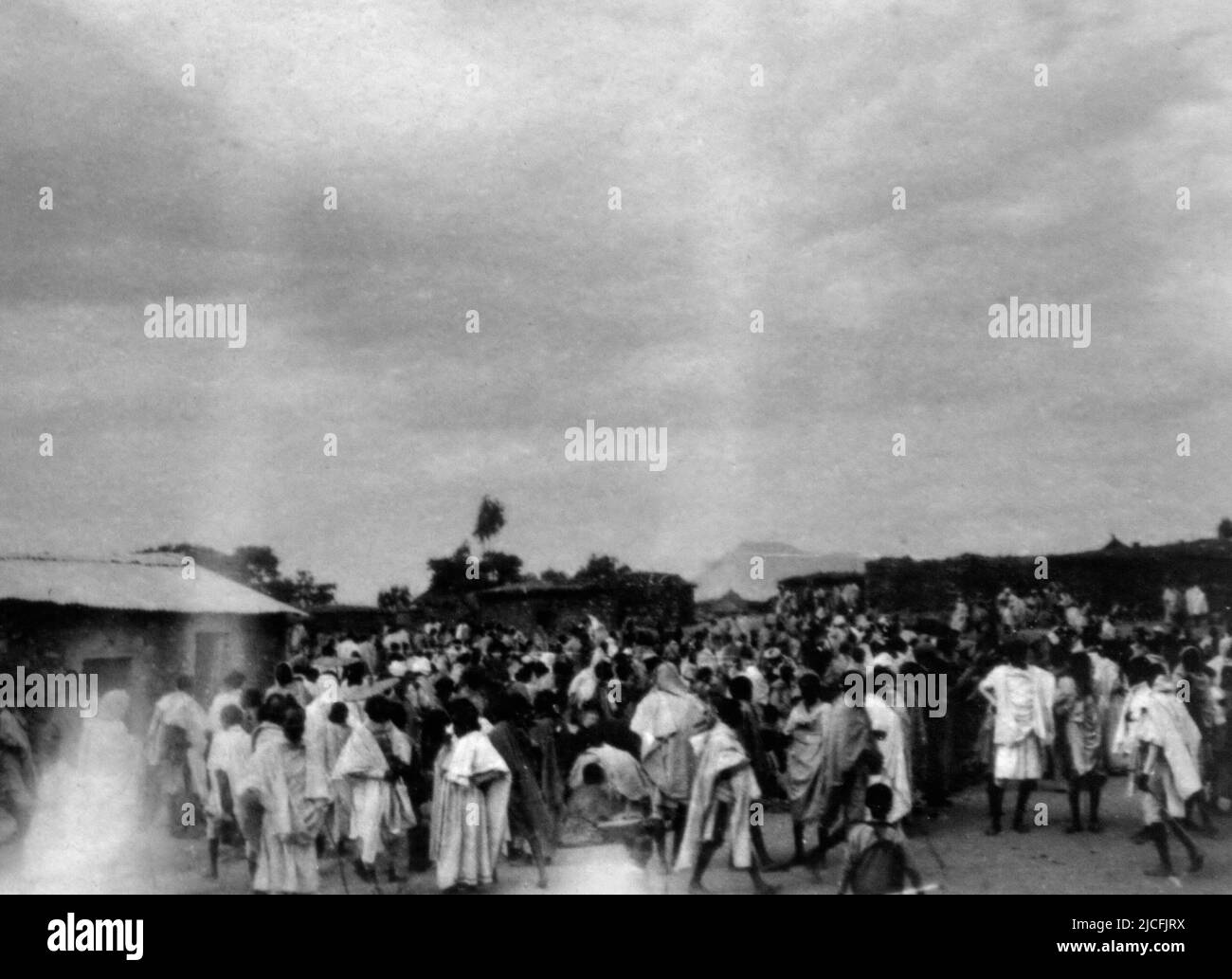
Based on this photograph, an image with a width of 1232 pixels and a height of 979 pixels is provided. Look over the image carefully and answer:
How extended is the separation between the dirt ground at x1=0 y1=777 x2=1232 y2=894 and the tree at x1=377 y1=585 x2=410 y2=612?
76.9 inches

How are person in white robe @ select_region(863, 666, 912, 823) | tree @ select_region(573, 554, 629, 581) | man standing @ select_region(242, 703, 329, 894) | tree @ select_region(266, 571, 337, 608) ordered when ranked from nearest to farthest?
1. man standing @ select_region(242, 703, 329, 894)
2. person in white robe @ select_region(863, 666, 912, 823)
3. tree @ select_region(266, 571, 337, 608)
4. tree @ select_region(573, 554, 629, 581)

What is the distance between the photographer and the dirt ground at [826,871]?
355 inches

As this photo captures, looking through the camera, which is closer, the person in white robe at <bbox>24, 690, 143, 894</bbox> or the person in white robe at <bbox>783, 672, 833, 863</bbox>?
the person in white robe at <bbox>783, 672, 833, 863</bbox>

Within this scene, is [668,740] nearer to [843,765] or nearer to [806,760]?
[806,760]

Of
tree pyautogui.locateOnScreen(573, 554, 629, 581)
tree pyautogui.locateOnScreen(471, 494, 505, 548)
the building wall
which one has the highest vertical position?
tree pyautogui.locateOnScreen(471, 494, 505, 548)

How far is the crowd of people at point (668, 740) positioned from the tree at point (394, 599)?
26 cm

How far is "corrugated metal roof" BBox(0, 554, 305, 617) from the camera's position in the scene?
9719 mm

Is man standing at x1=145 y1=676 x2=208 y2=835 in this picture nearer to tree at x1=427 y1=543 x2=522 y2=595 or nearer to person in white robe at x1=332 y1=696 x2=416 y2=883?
person in white robe at x1=332 y1=696 x2=416 y2=883

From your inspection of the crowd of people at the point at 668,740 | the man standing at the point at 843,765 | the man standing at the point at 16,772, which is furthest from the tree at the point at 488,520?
the man standing at the point at 16,772

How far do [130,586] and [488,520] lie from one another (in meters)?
2.66

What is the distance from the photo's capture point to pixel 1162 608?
10.0m

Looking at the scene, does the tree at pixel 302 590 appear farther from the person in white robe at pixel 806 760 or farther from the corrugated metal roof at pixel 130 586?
the person in white robe at pixel 806 760

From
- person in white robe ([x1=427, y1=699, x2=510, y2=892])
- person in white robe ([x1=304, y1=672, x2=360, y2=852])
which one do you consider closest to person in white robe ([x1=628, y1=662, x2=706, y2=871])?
person in white robe ([x1=427, y1=699, x2=510, y2=892])
